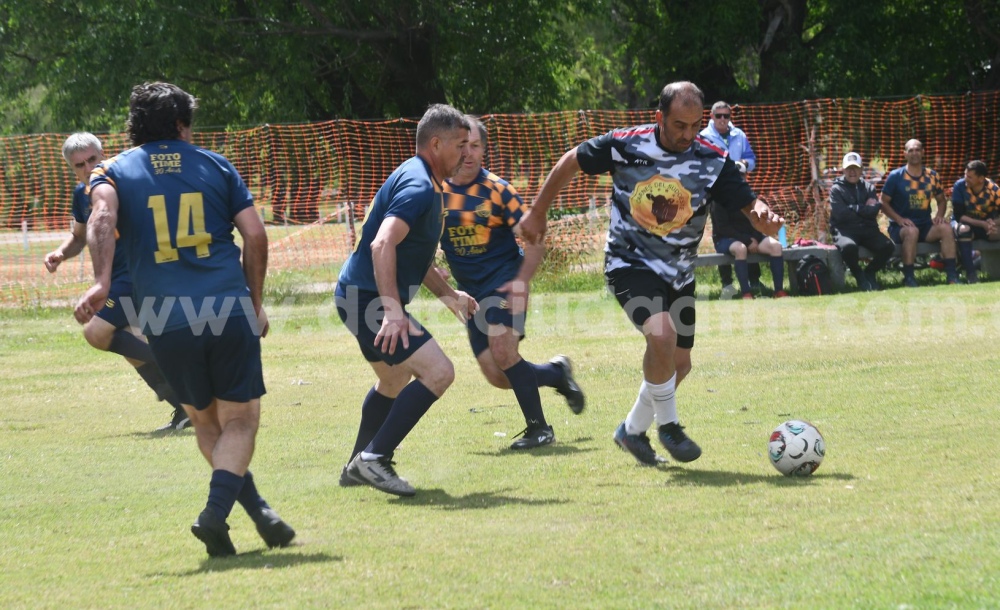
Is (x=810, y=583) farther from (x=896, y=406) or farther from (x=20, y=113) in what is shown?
(x=20, y=113)

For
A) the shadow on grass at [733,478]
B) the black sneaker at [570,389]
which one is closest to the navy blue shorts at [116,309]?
the black sneaker at [570,389]

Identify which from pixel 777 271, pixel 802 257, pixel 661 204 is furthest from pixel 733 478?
pixel 802 257

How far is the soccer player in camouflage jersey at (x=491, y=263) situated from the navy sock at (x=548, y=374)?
6.3 inches

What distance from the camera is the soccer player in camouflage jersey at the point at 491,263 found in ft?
24.7

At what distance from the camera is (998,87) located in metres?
26.1

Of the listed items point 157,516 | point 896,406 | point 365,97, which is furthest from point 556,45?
point 157,516

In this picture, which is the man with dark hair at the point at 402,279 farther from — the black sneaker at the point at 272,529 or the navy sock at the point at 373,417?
the black sneaker at the point at 272,529

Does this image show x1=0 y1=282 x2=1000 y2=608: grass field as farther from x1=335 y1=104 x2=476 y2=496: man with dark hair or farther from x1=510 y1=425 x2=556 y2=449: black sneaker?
x1=335 y1=104 x2=476 y2=496: man with dark hair

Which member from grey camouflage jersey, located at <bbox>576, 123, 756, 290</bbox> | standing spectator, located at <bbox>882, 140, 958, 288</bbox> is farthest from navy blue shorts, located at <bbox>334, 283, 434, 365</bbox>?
standing spectator, located at <bbox>882, 140, 958, 288</bbox>

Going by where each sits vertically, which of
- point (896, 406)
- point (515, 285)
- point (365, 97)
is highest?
point (365, 97)

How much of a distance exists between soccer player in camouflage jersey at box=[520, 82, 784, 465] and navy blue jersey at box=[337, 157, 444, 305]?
3.02ft

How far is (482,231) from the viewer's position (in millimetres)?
7613

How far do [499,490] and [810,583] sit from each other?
7.68 ft

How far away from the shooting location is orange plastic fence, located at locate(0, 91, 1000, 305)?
22500 mm
